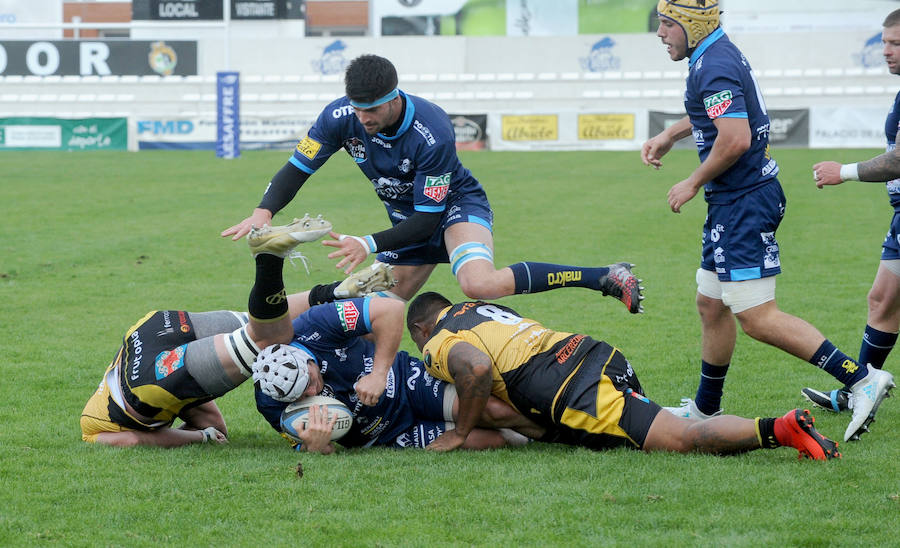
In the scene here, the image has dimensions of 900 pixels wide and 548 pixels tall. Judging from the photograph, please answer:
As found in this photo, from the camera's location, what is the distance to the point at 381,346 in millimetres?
5508

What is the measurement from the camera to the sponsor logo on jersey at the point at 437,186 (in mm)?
6484

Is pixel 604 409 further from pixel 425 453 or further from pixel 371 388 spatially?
pixel 371 388

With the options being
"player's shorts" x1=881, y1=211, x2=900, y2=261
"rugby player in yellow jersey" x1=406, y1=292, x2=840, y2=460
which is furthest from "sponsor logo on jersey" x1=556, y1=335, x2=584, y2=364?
"player's shorts" x1=881, y1=211, x2=900, y2=261

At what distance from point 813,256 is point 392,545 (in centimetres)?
1056

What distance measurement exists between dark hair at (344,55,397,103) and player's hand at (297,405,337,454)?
1844mm

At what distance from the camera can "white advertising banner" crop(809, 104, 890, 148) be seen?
1319 inches

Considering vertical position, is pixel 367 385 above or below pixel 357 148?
below

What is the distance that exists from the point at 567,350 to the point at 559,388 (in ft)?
0.81

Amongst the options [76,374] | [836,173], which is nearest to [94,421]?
[76,374]

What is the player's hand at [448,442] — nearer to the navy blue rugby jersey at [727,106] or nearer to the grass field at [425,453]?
the grass field at [425,453]

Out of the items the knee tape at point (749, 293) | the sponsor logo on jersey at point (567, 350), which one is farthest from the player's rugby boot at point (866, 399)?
the sponsor logo on jersey at point (567, 350)

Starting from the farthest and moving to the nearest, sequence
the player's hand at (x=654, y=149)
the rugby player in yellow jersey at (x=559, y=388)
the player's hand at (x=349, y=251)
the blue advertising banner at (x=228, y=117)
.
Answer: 1. the blue advertising banner at (x=228, y=117)
2. the player's hand at (x=654, y=149)
3. the player's hand at (x=349, y=251)
4. the rugby player in yellow jersey at (x=559, y=388)

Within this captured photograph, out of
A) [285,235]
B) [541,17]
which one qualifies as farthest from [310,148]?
[541,17]

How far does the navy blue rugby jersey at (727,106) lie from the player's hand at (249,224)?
8.52 feet
